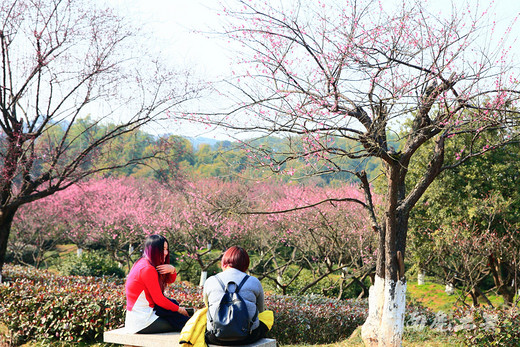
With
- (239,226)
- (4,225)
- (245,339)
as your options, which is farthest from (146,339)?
(239,226)

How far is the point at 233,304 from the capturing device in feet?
11.0

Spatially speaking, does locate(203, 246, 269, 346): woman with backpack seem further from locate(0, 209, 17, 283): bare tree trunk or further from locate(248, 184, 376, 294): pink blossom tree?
locate(248, 184, 376, 294): pink blossom tree

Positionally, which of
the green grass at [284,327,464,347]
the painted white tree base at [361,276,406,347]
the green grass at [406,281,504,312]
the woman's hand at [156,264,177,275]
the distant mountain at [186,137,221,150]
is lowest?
the green grass at [406,281,504,312]

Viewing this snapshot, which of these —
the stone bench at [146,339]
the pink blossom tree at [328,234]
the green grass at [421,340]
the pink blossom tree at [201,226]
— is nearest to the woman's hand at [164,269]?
the stone bench at [146,339]

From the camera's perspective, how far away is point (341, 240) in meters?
12.2

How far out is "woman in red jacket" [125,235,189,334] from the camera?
3791mm

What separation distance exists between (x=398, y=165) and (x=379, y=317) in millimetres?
1989

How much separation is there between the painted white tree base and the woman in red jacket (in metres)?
3.19

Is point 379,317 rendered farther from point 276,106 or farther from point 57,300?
point 57,300

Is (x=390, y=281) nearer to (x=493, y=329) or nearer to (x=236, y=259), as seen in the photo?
(x=493, y=329)

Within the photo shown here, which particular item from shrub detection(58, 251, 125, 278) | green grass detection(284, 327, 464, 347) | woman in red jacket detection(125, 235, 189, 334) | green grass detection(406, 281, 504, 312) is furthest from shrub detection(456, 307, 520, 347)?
shrub detection(58, 251, 125, 278)

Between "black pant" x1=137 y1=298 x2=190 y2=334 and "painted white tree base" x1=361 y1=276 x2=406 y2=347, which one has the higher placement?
"black pant" x1=137 y1=298 x2=190 y2=334

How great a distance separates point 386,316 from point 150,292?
3.45 m

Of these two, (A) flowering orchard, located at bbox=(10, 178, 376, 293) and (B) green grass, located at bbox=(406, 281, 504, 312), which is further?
(B) green grass, located at bbox=(406, 281, 504, 312)
